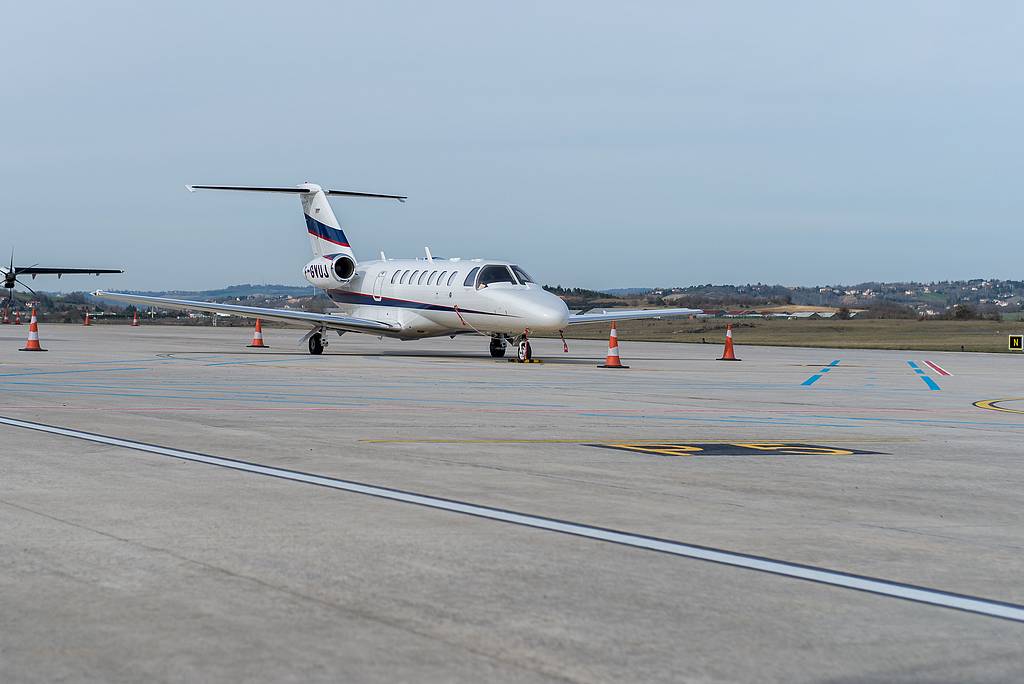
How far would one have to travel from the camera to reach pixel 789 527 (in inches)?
284

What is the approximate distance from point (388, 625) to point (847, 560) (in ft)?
8.68

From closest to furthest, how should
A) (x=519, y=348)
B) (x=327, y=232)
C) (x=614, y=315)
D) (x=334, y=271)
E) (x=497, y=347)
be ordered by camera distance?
(x=519, y=348) < (x=614, y=315) < (x=497, y=347) < (x=334, y=271) < (x=327, y=232)

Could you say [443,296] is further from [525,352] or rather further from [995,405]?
[995,405]

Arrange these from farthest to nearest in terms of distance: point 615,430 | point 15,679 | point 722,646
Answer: point 615,430, point 722,646, point 15,679

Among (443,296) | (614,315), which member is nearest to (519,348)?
(443,296)

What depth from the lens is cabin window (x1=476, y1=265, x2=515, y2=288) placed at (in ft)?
102

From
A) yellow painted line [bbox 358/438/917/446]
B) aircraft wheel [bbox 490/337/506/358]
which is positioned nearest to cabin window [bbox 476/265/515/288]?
aircraft wheel [bbox 490/337/506/358]

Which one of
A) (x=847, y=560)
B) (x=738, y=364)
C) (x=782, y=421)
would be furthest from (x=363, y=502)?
(x=738, y=364)

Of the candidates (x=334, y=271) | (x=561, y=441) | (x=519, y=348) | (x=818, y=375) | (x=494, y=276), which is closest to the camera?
(x=561, y=441)

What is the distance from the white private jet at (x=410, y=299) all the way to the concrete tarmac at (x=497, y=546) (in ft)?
49.5

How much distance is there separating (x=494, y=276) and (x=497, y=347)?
2.40 meters

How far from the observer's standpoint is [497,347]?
107 ft

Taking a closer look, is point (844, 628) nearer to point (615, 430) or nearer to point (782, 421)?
point (615, 430)

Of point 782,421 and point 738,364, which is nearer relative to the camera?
point 782,421
